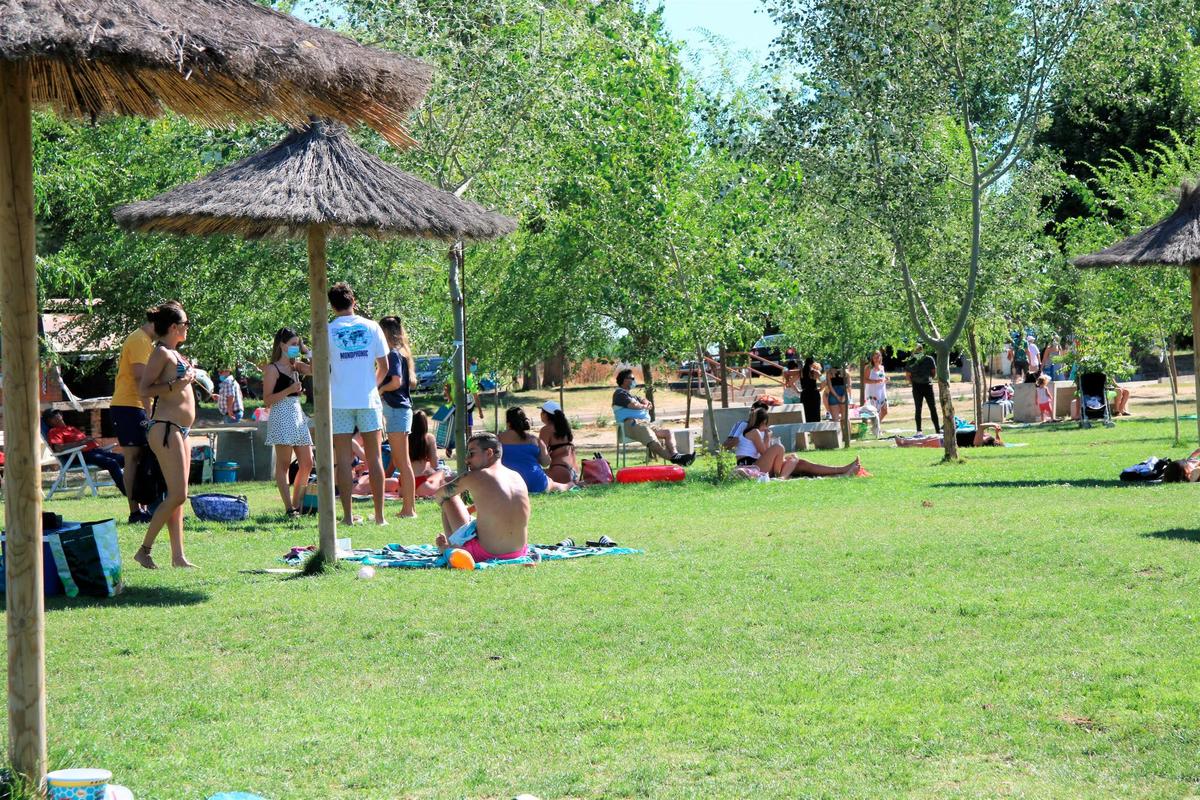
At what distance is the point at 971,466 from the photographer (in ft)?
62.1

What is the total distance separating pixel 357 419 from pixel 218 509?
85.9 inches

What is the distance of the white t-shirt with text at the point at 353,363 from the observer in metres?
11.8

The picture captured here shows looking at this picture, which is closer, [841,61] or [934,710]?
[934,710]

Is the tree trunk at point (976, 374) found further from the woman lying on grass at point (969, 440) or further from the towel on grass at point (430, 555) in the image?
the towel on grass at point (430, 555)

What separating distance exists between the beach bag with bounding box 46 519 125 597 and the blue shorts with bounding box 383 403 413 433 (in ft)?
13.4

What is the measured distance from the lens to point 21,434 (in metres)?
4.45

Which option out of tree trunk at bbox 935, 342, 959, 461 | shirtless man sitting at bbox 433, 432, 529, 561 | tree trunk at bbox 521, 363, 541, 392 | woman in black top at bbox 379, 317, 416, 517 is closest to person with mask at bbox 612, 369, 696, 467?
tree trunk at bbox 935, 342, 959, 461

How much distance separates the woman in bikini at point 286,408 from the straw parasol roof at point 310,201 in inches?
79.7

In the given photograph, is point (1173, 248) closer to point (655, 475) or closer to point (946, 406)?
point (946, 406)

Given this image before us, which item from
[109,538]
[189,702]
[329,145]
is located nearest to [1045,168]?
[329,145]

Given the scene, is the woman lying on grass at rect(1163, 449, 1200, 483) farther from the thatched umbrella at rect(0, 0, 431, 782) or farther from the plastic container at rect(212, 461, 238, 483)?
the thatched umbrella at rect(0, 0, 431, 782)

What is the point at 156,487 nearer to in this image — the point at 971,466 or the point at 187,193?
the point at 187,193

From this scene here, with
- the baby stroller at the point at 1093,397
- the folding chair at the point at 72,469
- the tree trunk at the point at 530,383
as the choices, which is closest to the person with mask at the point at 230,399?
the folding chair at the point at 72,469

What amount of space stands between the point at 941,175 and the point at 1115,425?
10084 mm
